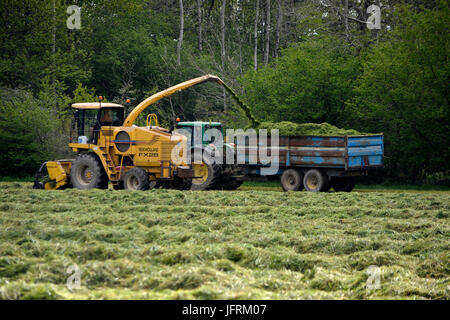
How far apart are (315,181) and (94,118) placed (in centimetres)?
760

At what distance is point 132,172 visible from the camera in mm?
21078

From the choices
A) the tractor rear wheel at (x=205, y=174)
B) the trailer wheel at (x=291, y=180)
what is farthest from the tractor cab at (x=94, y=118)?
the trailer wheel at (x=291, y=180)

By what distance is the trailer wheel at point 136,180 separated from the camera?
20.9 meters

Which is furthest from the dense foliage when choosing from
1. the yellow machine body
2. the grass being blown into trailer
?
the yellow machine body

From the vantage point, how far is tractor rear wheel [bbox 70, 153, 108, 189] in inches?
845

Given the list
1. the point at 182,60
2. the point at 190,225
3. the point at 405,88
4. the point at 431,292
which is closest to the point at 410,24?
the point at 405,88

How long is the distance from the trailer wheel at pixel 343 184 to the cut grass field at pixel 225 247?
182 inches

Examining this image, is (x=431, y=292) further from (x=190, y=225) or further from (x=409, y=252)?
(x=190, y=225)

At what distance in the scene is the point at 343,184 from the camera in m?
22.7

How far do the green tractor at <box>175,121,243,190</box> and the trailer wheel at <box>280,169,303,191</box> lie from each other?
155 cm

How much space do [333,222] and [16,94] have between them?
24.2m

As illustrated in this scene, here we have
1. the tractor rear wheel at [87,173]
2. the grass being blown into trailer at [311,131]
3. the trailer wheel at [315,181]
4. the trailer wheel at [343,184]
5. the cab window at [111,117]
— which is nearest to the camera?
the trailer wheel at [315,181]

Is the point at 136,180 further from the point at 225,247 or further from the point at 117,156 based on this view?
the point at 225,247

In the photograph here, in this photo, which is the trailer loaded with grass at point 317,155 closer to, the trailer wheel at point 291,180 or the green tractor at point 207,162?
the trailer wheel at point 291,180
